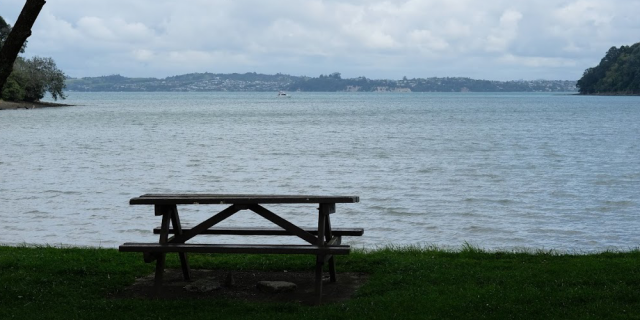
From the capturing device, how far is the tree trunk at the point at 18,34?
7.44 meters

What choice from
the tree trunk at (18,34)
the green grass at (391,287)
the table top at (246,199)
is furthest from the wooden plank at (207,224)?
the tree trunk at (18,34)

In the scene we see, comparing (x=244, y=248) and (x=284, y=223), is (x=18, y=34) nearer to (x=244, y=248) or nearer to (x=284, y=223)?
(x=244, y=248)

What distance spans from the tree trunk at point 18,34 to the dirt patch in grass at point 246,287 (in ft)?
8.84

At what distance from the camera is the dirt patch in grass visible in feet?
27.7

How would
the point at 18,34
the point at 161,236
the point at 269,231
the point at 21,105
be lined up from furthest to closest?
1. the point at 21,105
2. the point at 269,231
3. the point at 161,236
4. the point at 18,34

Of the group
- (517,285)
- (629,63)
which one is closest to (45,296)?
(517,285)

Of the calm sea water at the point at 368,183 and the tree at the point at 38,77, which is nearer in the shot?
the calm sea water at the point at 368,183

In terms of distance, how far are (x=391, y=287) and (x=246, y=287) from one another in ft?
5.38

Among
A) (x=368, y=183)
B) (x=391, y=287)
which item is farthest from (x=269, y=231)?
(x=368, y=183)

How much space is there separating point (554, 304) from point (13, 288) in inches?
222

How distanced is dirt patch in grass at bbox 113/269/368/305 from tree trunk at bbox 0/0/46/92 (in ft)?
8.84

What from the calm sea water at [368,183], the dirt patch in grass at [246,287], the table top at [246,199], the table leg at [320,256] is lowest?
the calm sea water at [368,183]

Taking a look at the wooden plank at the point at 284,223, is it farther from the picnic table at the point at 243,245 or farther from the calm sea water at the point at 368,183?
the calm sea water at the point at 368,183

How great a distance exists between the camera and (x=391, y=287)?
8.56 m
